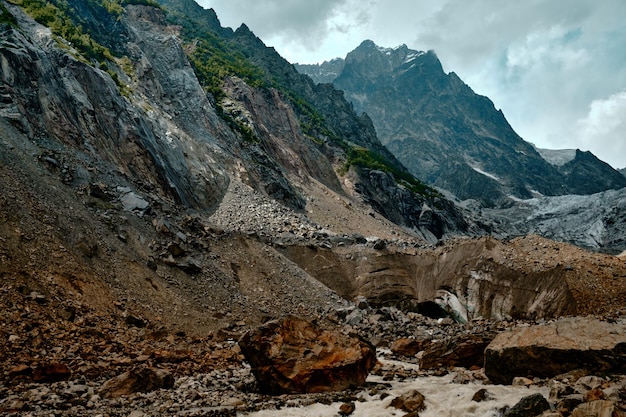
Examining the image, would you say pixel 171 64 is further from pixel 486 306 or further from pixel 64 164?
pixel 486 306

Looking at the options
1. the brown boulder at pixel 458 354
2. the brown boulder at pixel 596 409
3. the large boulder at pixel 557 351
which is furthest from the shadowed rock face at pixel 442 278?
the brown boulder at pixel 596 409

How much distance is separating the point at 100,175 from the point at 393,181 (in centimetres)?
7209

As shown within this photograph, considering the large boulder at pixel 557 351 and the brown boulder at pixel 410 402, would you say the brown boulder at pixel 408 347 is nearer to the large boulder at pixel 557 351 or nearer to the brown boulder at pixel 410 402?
the large boulder at pixel 557 351

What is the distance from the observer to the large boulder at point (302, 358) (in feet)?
41.5

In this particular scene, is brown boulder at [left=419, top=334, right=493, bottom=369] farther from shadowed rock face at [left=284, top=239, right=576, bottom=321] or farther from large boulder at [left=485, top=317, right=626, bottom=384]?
shadowed rock face at [left=284, top=239, right=576, bottom=321]

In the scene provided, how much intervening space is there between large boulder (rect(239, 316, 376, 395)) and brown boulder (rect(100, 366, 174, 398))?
93.3 inches

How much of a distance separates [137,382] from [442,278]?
24.3m

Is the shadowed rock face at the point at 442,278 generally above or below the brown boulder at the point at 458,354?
above

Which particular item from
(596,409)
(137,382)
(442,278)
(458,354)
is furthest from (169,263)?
(596,409)

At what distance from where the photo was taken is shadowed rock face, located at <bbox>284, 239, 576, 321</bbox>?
2616 cm

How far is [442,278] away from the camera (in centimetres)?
3184

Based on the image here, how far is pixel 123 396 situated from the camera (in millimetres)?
11156

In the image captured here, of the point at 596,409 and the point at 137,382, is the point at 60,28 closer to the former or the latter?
the point at 137,382

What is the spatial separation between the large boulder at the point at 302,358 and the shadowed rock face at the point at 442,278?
15456 millimetres
